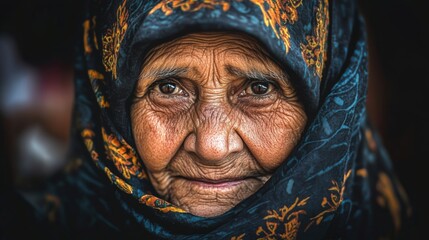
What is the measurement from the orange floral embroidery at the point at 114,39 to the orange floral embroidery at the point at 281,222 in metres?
0.73

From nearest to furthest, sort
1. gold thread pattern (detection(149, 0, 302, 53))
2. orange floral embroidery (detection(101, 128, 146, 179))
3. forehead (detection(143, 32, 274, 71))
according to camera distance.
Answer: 1. gold thread pattern (detection(149, 0, 302, 53))
2. forehead (detection(143, 32, 274, 71))
3. orange floral embroidery (detection(101, 128, 146, 179))

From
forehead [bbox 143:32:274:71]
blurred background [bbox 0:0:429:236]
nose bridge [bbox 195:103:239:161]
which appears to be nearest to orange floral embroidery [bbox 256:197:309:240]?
nose bridge [bbox 195:103:239:161]

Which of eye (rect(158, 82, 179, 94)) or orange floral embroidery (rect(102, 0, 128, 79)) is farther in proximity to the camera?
eye (rect(158, 82, 179, 94))

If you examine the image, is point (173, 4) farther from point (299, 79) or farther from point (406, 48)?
point (406, 48)

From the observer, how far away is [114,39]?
191cm

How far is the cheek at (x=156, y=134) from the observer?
1.94 m

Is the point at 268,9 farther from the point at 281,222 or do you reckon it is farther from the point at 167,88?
the point at 281,222

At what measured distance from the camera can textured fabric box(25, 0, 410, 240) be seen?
1.73 m

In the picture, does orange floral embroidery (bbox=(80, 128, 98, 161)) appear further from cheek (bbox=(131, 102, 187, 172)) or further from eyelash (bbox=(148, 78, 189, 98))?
eyelash (bbox=(148, 78, 189, 98))

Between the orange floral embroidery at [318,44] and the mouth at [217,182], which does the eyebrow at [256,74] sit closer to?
the orange floral embroidery at [318,44]

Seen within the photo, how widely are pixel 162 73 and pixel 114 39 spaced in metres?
0.21

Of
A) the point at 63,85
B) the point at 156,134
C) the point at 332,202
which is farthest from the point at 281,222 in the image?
the point at 63,85

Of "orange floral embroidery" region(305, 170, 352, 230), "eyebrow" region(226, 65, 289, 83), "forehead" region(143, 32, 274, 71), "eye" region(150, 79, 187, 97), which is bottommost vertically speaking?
"orange floral embroidery" region(305, 170, 352, 230)

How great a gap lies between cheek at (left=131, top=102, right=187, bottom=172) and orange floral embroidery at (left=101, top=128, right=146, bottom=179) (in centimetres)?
→ 6
